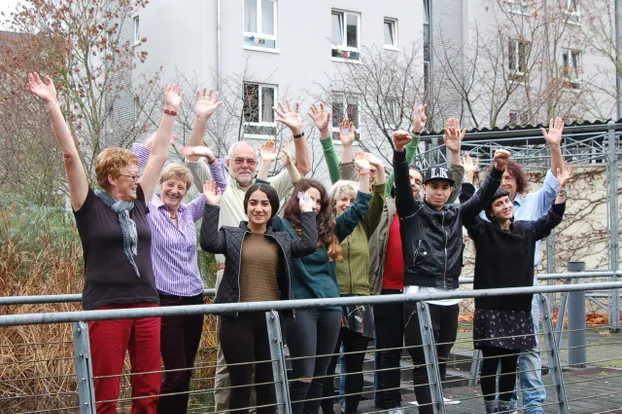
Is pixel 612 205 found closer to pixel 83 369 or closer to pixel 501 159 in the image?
pixel 501 159

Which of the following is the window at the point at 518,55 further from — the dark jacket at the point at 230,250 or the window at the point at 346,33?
the dark jacket at the point at 230,250

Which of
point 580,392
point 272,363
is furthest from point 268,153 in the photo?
point 580,392

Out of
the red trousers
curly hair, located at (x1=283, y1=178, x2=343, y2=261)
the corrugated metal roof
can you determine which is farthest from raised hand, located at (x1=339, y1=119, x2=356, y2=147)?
the corrugated metal roof

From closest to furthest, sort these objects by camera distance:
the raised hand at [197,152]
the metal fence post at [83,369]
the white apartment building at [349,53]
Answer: the metal fence post at [83,369], the raised hand at [197,152], the white apartment building at [349,53]

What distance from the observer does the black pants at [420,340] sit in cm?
573

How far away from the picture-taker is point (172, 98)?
5660 millimetres

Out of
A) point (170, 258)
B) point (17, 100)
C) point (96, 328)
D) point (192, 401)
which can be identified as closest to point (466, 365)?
point (192, 401)

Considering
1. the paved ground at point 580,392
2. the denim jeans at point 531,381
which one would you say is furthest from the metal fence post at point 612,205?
the denim jeans at point 531,381

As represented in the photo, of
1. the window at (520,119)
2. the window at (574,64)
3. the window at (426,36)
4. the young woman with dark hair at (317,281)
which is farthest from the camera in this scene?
the window at (426,36)

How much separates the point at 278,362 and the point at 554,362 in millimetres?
2177

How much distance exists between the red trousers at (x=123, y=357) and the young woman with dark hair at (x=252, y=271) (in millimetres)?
448

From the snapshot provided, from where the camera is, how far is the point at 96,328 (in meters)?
4.67

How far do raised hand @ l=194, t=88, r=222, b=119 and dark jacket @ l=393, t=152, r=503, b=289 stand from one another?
135 cm

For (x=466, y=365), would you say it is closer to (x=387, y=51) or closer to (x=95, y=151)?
(x=95, y=151)
